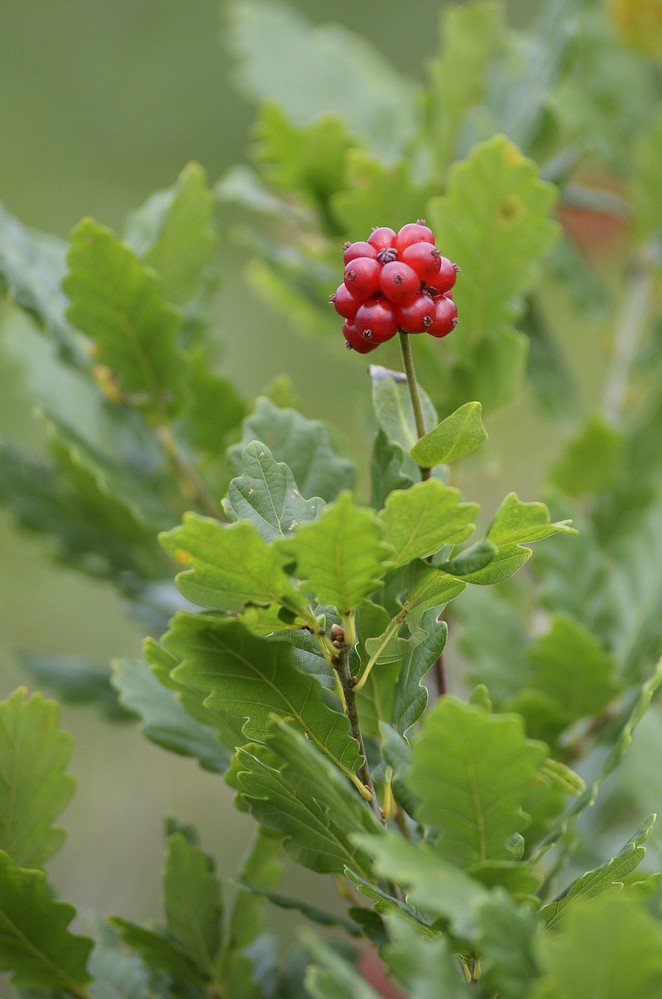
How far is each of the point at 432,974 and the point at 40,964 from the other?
0.42 meters

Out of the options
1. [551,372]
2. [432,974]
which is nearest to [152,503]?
[551,372]

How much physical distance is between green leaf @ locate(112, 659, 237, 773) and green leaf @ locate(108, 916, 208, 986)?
131mm

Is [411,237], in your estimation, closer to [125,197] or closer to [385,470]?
[385,470]

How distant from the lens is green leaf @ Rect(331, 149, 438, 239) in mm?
1062

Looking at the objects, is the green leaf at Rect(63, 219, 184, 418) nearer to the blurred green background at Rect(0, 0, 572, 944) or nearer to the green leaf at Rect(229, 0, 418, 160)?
the green leaf at Rect(229, 0, 418, 160)

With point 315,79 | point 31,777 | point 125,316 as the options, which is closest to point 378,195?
point 125,316

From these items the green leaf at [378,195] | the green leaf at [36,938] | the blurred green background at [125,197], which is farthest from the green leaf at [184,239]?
the blurred green background at [125,197]

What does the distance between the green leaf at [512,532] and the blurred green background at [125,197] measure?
1.59m

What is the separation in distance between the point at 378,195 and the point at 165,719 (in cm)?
56

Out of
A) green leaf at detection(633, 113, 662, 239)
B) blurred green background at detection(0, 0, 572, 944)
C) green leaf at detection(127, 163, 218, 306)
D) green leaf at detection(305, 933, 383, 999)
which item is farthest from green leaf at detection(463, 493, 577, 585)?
blurred green background at detection(0, 0, 572, 944)

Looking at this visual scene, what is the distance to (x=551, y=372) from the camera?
1302 millimetres

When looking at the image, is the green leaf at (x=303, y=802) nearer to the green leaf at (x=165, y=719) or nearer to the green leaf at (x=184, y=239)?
the green leaf at (x=165, y=719)

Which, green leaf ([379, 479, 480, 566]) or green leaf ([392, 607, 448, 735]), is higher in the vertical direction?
green leaf ([379, 479, 480, 566])

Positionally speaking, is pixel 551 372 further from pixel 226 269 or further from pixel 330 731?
pixel 226 269
